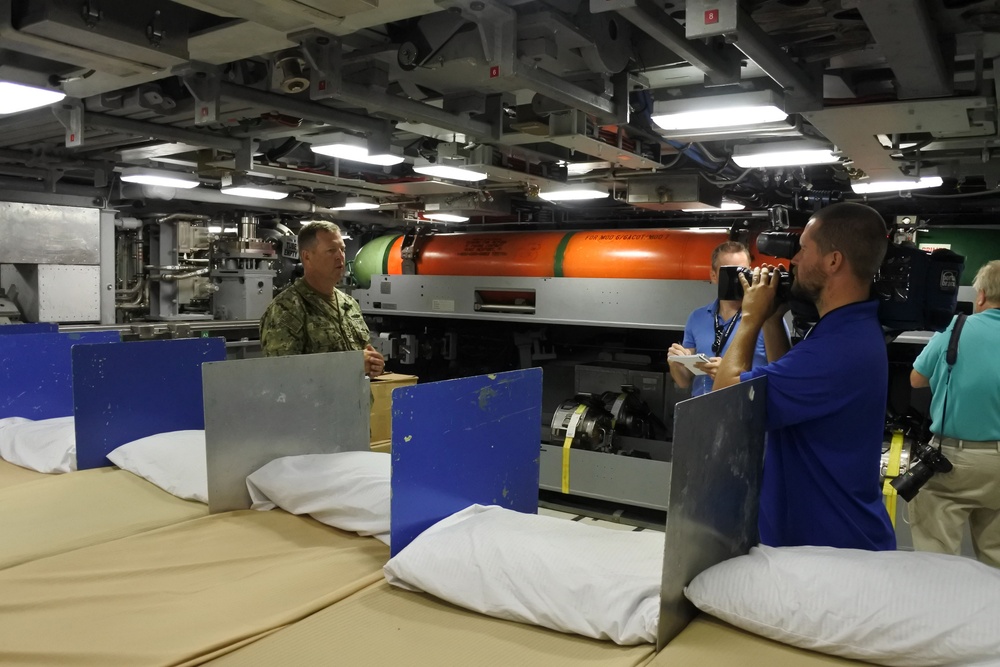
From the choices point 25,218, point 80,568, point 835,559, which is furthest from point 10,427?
point 835,559

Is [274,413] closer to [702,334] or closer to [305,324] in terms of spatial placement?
[305,324]

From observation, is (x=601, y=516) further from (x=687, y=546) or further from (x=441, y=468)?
(x=687, y=546)

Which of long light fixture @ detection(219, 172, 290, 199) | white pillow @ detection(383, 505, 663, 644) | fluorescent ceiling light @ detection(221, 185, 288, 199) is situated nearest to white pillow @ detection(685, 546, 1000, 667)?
white pillow @ detection(383, 505, 663, 644)

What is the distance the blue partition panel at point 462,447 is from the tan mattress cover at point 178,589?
0.22 m

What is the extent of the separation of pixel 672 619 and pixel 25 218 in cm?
510

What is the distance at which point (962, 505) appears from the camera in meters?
3.29

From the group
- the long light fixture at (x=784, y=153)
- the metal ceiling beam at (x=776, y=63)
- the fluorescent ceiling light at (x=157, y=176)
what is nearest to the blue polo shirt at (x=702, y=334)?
the long light fixture at (x=784, y=153)

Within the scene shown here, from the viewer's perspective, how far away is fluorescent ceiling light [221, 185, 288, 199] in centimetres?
509

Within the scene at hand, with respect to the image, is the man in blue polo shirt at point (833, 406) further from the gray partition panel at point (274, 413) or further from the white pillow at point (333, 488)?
the gray partition panel at point (274, 413)

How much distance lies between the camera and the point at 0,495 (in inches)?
99.3

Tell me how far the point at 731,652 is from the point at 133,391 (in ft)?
8.26

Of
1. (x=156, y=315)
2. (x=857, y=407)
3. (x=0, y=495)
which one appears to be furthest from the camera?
(x=156, y=315)

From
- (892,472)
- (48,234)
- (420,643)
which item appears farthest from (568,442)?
(48,234)

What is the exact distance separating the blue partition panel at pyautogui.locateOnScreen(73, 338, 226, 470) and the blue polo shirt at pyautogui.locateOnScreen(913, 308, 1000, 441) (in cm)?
326
